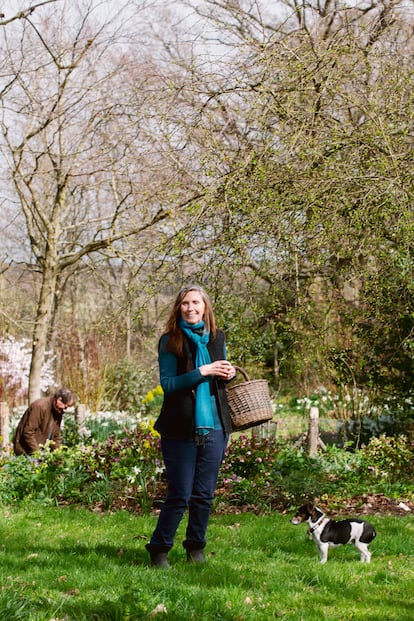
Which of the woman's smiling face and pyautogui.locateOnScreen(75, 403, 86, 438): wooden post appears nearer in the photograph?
the woman's smiling face

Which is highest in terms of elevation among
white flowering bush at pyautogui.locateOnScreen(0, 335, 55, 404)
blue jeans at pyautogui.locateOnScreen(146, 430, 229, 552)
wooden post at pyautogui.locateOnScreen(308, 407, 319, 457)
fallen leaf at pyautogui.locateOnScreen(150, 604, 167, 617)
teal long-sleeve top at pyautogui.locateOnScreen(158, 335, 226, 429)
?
white flowering bush at pyautogui.locateOnScreen(0, 335, 55, 404)

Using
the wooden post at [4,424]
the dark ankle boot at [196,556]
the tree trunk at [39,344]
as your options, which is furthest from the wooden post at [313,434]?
the tree trunk at [39,344]

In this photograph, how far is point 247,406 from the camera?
14.5 ft

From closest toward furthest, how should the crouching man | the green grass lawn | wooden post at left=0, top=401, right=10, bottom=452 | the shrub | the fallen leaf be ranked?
1. the fallen leaf
2. the green grass lawn
3. the shrub
4. the crouching man
5. wooden post at left=0, top=401, right=10, bottom=452

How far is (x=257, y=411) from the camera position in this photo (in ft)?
14.5

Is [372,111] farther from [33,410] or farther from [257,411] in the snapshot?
[33,410]

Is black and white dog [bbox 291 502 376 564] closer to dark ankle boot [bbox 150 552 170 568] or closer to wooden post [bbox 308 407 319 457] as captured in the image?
dark ankle boot [bbox 150 552 170 568]

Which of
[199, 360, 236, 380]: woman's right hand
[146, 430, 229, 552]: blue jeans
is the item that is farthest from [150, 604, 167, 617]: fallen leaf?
[199, 360, 236, 380]: woman's right hand

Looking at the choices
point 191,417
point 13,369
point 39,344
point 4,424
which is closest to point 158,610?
point 191,417

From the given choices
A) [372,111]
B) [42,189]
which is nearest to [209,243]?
[372,111]

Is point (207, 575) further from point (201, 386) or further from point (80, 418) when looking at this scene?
point (80, 418)

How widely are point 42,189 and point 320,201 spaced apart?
8827 mm

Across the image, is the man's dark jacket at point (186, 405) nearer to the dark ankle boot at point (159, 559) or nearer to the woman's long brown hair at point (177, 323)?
the woman's long brown hair at point (177, 323)

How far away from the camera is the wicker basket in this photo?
4.40 m
